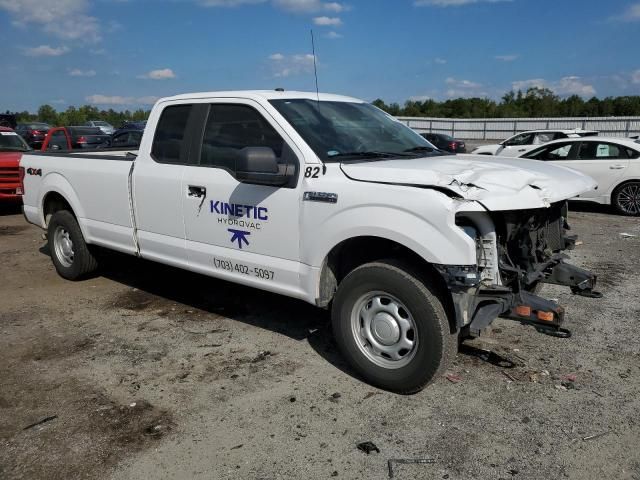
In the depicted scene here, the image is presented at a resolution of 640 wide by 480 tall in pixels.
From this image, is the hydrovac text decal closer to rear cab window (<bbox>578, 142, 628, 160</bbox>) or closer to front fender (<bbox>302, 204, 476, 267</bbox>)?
front fender (<bbox>302, 204, 476, 267</bbox>)

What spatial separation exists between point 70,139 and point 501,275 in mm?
15091

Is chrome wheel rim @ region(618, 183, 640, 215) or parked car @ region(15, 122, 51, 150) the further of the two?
parked car @ region(15, 122, 51, 150)

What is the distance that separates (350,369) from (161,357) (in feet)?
5.04

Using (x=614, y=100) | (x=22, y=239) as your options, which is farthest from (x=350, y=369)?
(x=614, y=100)

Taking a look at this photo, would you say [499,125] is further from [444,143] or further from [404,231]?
[404,231]

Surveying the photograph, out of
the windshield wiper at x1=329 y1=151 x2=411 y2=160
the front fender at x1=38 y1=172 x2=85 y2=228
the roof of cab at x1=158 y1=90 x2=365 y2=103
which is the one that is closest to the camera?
the windshield wiper at x1=329 y1=151 x2=411 y2=160

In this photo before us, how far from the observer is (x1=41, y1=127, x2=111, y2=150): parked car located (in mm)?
15688

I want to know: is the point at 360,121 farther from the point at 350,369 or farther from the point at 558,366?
the point at 558,366

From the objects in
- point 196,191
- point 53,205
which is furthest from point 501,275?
point 53,205

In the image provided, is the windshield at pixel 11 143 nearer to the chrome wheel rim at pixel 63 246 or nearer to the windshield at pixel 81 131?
the windshield at pixel 81 131

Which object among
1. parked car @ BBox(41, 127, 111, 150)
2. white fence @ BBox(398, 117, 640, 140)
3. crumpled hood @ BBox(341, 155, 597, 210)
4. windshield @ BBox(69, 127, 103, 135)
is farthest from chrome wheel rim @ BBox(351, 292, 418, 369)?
white fence @ BBox(398, 117, 640, 140)

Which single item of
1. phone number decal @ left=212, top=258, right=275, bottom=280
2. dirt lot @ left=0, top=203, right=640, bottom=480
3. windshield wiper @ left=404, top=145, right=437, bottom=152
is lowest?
dirt lot @ left=0, top=203, right=640, bottom=480

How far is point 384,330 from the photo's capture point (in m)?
3.89

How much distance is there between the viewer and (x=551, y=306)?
3.75 meters
